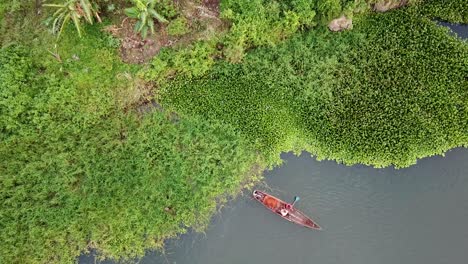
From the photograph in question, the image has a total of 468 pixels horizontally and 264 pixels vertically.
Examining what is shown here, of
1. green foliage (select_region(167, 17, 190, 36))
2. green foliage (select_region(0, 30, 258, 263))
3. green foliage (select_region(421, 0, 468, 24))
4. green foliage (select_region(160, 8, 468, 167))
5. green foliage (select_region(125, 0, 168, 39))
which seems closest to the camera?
green foliage (select_region(125, 0, 168, 39))

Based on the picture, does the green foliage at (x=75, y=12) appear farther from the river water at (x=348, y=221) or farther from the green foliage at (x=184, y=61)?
the river water at (x=348, y=221)

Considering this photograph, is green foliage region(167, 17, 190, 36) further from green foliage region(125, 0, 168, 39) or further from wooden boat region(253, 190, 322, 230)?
wooden boat region(253, 190, 322, 230)

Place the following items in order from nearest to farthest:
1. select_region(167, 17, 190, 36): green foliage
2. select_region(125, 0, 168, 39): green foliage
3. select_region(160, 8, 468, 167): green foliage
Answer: select_region(125, 0, 168, 39): green foliage < select_region(160, 8, 468, 167): green foliage < select_region(167, 17, 190, 36): green foliage

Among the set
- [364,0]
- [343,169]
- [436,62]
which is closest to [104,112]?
[343,169]

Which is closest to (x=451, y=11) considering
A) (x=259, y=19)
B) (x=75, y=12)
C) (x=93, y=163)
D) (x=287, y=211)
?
(x=259, y=19)

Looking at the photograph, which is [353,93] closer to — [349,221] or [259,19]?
[259,19]

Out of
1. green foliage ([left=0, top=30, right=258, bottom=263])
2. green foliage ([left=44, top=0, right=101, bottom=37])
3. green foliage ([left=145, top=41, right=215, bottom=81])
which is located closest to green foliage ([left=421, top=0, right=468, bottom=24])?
green foliage ([left=145, top=41, right=215, bottom=81])
